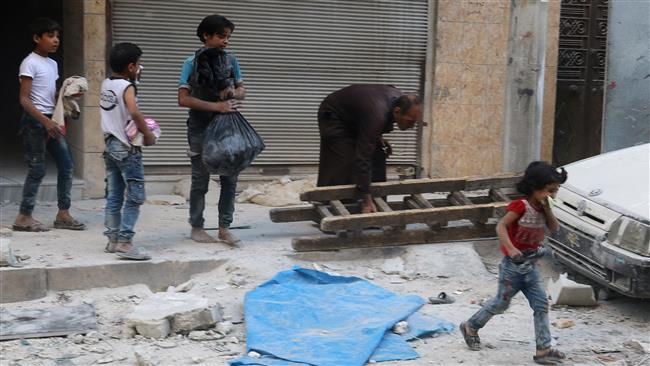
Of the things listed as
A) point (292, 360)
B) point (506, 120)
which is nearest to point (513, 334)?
point (292, 360)

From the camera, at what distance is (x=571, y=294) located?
6457mm

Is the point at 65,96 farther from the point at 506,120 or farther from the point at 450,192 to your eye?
the point at 506,120

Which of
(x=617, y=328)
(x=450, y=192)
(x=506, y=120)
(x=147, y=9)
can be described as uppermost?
(x=147, y=9)

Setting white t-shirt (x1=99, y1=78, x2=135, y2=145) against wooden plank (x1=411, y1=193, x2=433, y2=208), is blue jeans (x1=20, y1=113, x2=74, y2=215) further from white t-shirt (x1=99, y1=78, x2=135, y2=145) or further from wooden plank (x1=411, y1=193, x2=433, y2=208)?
wooden plank (x1=411, y1=193, x2=433, y2=208)

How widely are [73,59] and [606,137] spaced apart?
16.4 ft

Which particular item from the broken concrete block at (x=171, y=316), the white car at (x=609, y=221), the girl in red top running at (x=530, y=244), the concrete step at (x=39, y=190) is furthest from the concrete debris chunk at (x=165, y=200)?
the girl in red top running at (x=530, y=244)

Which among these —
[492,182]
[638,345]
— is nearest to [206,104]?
[492,182]

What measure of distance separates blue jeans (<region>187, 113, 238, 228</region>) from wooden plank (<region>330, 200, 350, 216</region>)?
0.79 m

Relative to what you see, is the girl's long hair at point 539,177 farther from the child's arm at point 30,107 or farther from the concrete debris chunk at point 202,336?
the child's arm at point 30,107

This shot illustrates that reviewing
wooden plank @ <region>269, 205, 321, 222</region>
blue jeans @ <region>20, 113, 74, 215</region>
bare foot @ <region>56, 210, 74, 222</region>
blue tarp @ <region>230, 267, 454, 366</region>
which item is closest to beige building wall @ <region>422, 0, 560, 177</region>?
wooden plank @ <region>269, 205, 321, 222</region>

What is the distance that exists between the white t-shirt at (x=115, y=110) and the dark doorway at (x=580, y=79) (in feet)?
19.6

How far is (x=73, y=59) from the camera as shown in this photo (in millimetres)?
9039

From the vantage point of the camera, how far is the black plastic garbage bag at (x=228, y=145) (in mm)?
6664

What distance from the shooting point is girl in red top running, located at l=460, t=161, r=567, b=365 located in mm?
5262
